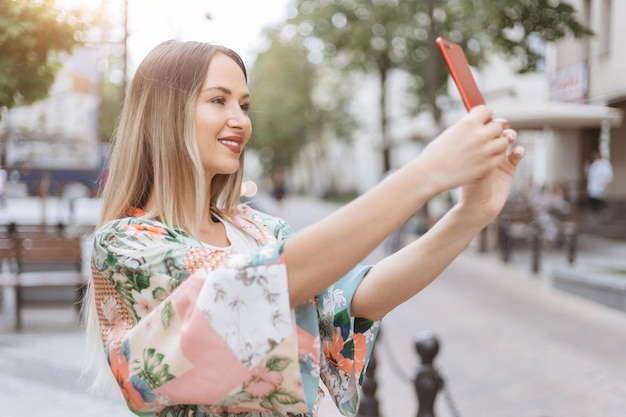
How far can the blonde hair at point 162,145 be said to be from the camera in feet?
4.96

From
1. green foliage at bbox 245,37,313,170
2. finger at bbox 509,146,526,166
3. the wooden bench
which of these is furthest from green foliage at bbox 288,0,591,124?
finger at bbox 509,146,526,166

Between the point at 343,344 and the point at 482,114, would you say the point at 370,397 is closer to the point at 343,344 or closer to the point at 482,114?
the point at 343,344

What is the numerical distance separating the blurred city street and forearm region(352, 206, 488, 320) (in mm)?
2870

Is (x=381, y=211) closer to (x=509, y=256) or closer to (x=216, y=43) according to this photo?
(x=216, y=43)

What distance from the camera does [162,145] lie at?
1.52 metres

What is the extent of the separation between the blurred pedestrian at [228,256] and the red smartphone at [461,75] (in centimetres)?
9

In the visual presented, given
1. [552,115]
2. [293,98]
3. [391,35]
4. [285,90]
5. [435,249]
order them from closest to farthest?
[435,249] < [552,115] < [391,35] < [293,98] < [285,90]

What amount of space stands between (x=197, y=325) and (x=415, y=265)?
0.52 m

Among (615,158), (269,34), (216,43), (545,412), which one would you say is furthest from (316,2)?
(216,43)

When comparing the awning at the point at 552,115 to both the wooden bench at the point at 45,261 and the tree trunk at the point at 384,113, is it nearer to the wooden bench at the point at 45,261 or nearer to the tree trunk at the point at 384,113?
the tree trunk at the point at 384,113

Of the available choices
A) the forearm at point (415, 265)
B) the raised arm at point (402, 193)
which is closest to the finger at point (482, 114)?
the raised arm at point (402, 193)

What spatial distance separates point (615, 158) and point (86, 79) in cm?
1444

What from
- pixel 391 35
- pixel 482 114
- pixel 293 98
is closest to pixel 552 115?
pixel 391 35

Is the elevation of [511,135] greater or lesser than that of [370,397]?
greater
